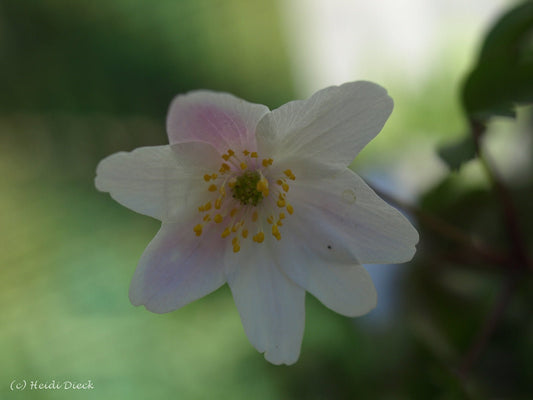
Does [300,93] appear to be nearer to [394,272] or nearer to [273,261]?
[394,272]

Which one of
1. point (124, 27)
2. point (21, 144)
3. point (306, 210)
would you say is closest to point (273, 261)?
point (306, 210)

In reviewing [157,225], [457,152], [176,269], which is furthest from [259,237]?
[157,225]

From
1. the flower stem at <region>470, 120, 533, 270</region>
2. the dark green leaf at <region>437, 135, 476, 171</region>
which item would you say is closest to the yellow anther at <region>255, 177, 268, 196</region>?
the dark green leaf at <region>437, 135, 476, 171</region>

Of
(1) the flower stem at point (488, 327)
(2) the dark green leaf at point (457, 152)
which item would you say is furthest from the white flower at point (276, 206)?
(1) the flower stem at point (488, 327)

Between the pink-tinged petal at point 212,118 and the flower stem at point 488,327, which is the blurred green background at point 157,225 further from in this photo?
the pink-tinged petal at point 212,118

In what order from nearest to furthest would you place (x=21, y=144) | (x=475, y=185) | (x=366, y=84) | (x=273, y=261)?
(x=366, y=84) < (x=273, y=261) < (x=475, y=185) < (x=21, y=144)

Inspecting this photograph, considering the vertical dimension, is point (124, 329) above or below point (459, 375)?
below

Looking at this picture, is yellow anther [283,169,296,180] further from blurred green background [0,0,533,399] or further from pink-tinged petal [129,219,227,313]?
blurred green background [0,0,533,399]
